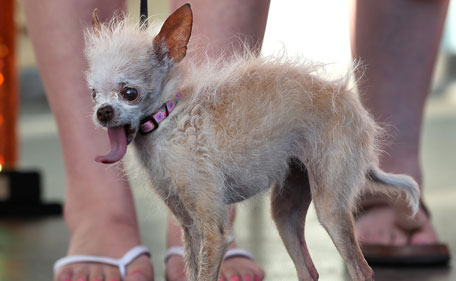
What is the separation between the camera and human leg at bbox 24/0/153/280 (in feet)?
4.86

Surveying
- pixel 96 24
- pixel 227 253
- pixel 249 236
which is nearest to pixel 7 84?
pixel 249 236

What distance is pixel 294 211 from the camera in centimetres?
111

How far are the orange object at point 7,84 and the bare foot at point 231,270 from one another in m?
1.70

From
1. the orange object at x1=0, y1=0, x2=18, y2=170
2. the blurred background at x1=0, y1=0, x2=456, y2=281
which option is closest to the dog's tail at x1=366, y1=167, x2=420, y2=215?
the blurred background at x1=0, y1=0, x2=456, y2=281

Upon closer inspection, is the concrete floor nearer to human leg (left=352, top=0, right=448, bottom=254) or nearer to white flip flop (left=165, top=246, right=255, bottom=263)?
white flip flop (left=165, top=246, right=255, bottom=263)

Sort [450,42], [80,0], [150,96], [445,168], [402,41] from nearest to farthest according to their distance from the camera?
1. [150,96]
2. [80,0]
3. [402,41]
4. [445,168]
5. [450,42]

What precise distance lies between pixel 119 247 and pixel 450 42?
6368 mm

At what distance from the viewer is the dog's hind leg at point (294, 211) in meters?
1.11

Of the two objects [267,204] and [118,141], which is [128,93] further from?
[267,204]

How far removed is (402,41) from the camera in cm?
185

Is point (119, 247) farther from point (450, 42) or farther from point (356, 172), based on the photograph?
point (450, 42)

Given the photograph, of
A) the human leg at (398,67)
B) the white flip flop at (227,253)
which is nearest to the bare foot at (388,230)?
the human leg at (398,67)

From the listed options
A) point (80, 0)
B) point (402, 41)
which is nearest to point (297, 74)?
point (80, 0)

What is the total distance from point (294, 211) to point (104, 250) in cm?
51
